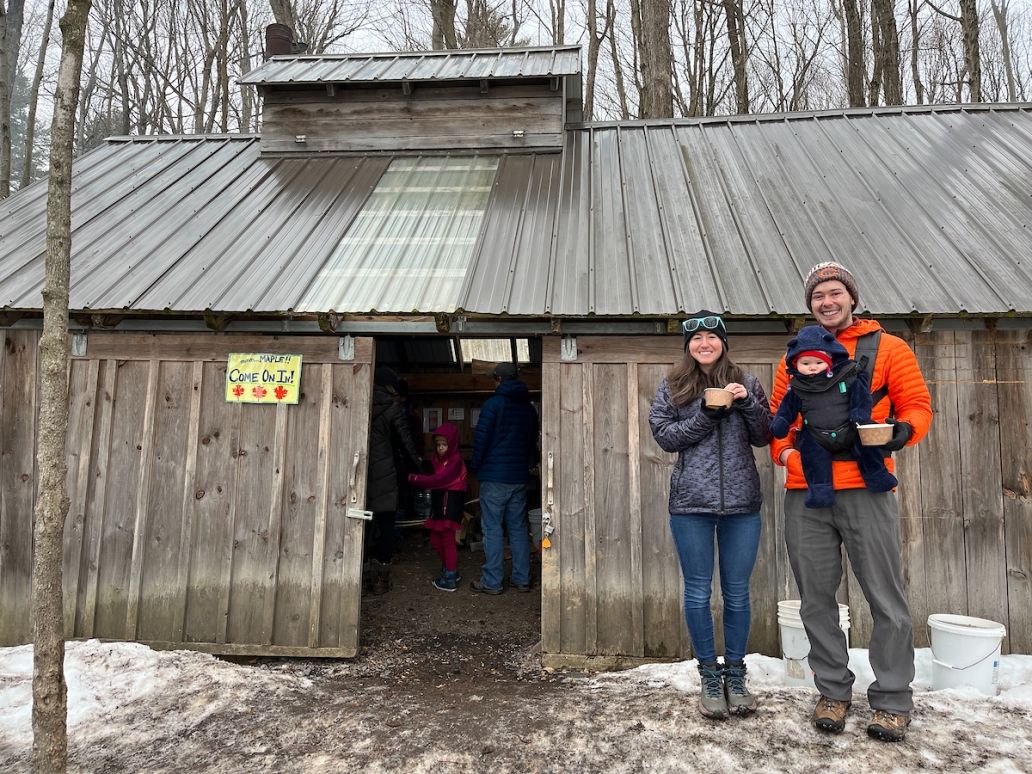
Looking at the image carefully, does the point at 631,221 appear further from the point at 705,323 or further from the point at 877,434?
the point at 877,434

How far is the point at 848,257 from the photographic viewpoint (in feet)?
16.5

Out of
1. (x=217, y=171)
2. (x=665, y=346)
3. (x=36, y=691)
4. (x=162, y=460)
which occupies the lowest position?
(x=36, y=691)

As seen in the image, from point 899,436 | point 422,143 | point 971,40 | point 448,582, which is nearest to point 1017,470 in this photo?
point 899,436

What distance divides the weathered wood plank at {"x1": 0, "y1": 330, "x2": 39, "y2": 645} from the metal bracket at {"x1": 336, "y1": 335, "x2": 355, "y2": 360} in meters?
2.40

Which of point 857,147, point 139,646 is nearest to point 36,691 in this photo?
point 139,646

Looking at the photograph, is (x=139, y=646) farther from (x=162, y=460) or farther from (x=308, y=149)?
(x=308, y=149)

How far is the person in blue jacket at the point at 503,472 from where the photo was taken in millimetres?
6391

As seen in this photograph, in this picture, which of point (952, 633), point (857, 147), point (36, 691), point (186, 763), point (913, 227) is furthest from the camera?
point (857, 147)

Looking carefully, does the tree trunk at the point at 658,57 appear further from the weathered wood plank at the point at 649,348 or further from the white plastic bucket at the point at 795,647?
the white plastic bucket at the point at 795,647

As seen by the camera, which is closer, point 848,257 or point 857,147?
point 848,257

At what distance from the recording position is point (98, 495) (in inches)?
198

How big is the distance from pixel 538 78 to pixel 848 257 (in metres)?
4.14

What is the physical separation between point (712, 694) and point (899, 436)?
64.2 inches

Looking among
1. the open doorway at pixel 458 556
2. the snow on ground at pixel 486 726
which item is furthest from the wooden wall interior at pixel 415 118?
the snow on ground at pixel 486 726
